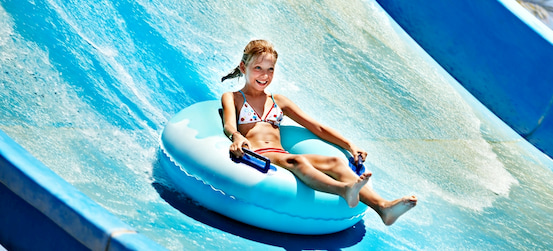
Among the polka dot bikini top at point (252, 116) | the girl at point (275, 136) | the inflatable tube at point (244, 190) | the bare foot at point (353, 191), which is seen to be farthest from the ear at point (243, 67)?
the bare foot at point (353, 191)

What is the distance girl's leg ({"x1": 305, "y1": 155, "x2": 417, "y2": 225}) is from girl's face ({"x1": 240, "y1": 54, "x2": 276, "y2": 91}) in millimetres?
533

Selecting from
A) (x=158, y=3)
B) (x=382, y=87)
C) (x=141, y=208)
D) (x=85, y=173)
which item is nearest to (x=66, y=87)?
(x=85, y=173)

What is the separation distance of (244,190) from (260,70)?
0.78 m

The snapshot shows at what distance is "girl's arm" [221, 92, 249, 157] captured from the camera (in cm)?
311

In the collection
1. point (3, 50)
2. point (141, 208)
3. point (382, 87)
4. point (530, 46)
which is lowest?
point (3, 50)

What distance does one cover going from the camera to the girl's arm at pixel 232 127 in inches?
123

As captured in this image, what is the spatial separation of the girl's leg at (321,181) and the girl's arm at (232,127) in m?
0.25

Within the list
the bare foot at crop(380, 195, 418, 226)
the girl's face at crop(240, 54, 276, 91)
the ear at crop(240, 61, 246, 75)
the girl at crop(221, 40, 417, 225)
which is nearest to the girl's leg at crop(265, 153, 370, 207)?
the girl at crop(221, 40, 417, 225)

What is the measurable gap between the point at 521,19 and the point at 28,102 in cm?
443

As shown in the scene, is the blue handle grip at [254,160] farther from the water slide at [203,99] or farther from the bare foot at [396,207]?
the bare foot at [396,207]

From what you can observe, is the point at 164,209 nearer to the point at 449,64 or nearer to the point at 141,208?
the point at 141,208

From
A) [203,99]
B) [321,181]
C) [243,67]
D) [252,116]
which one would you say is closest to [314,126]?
[252,116]

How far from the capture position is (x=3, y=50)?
162 inches

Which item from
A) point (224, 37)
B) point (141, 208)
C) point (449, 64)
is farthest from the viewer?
point (449, 64)
